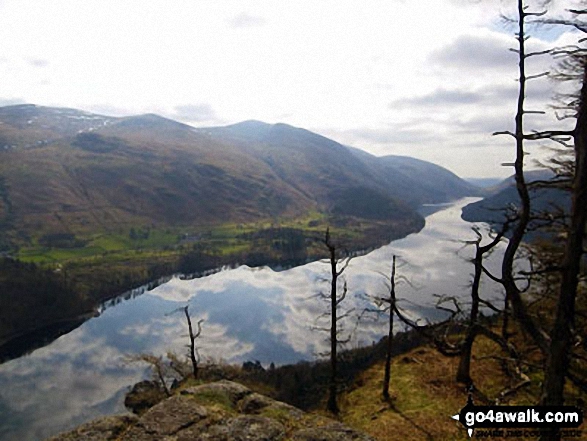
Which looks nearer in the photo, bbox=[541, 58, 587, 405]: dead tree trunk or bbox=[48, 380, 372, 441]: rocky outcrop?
bbox=[541, 58, 587, 405]: dead tree trunk

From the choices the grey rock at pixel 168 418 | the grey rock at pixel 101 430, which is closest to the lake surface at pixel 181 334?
the grey rock at pixel 168 418

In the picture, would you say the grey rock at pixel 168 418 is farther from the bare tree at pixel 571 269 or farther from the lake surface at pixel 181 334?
the lake surface at pixel 181 334

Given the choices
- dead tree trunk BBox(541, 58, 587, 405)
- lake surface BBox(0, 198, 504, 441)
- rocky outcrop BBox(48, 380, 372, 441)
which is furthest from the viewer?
lake surface BBox(0, 198, 504, 441)

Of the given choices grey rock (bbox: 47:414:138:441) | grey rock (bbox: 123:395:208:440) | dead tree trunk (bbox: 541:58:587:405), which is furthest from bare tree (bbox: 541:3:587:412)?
grey rock (bbox: 47:414:138:441)

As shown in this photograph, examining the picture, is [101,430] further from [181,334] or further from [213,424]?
[181,334]

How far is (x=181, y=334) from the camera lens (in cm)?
10606

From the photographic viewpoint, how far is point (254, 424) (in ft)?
38.1

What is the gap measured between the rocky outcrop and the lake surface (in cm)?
4518

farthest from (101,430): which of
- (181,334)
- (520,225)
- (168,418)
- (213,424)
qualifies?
(181,334)

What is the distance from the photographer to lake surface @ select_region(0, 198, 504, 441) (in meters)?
76.0

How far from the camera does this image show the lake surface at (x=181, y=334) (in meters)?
76.0

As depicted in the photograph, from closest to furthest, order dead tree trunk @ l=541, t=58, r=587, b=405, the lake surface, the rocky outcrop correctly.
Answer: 1. dead tree trunk @ l=541, t=58, r=587, b=405
2. the rocky outcrop
3. the lake surface

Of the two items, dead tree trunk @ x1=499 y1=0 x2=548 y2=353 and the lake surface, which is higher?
dead tree trunk @ x1=499 y1=0 x2=548 y2=353

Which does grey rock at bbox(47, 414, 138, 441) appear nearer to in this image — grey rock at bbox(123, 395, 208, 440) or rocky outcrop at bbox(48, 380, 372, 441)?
rocky outcrop at bbox(48, 380, 372, 441)
